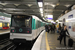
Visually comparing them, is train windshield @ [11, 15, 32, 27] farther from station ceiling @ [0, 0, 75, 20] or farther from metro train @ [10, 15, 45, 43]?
station ceiling @ [0, 0, 75, 20]

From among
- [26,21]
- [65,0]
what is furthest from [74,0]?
[26,21]

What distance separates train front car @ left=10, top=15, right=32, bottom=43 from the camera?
696cm

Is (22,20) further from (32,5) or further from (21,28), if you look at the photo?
(32,5)

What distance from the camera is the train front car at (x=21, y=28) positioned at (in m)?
6.96

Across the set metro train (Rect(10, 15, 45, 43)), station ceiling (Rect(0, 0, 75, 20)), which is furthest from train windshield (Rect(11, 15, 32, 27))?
station ceiling (Rect(0, 0, 75, 20))

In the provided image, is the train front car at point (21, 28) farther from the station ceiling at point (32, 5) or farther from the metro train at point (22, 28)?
the station ceiling at point (32, 5)

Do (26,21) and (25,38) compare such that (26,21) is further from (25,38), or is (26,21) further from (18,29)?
(25,38)

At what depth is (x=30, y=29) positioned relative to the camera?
275 inches

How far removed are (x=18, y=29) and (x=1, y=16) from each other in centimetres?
788

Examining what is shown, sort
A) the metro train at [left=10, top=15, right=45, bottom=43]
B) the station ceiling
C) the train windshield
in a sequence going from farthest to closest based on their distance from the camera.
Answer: the station ceiling
the train windshield
the metro train at [left=10, top=15, right=45, bottom=43]

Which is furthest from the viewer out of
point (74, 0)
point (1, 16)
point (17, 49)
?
point (1, 16)

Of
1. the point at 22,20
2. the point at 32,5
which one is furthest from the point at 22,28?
the point at 32,5

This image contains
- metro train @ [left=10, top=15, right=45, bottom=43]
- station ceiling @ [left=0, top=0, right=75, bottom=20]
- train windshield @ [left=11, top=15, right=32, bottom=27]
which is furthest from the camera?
station ceiling @ [left=0, top=0, right=75, bottom=20]

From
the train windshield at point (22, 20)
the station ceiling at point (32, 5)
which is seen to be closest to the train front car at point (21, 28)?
the train windshield at point (22, 20)
